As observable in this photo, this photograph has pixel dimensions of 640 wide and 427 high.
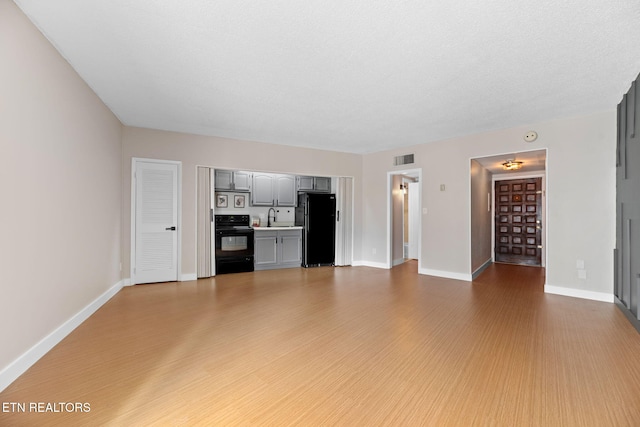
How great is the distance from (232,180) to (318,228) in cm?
205

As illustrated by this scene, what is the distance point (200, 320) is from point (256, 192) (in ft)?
11.2

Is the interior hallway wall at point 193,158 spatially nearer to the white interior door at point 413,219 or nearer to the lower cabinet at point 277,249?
the lower cabinet at point 277,249

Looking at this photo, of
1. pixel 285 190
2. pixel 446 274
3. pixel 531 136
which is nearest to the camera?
pixel 531 136

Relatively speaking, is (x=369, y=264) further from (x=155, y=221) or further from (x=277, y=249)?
(x=155, y=221)

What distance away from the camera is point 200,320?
3.12 metres

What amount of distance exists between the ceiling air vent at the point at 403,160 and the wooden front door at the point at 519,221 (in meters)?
2.90

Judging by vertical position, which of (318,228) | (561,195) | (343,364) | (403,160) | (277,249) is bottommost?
(343,364)

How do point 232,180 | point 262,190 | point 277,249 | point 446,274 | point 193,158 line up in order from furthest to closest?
1. point 262,190
2. point 277,249
3. point 232,180
4. point 446,274
5. point 193,158

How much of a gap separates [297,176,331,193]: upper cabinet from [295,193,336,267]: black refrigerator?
25 cm

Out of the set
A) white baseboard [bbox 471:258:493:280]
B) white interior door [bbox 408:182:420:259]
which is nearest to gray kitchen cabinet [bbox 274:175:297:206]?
white interior door [bbox 408:182:420:259]

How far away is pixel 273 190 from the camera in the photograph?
6.28m

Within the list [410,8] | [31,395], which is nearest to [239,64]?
[410,8]

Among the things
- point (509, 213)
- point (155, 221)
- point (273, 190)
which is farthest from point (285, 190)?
point (509, 213)

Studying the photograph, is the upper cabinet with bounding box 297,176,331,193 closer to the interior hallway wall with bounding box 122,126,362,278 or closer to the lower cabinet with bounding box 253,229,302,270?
the interior hallway wall with bounding box 122,126,362,278
